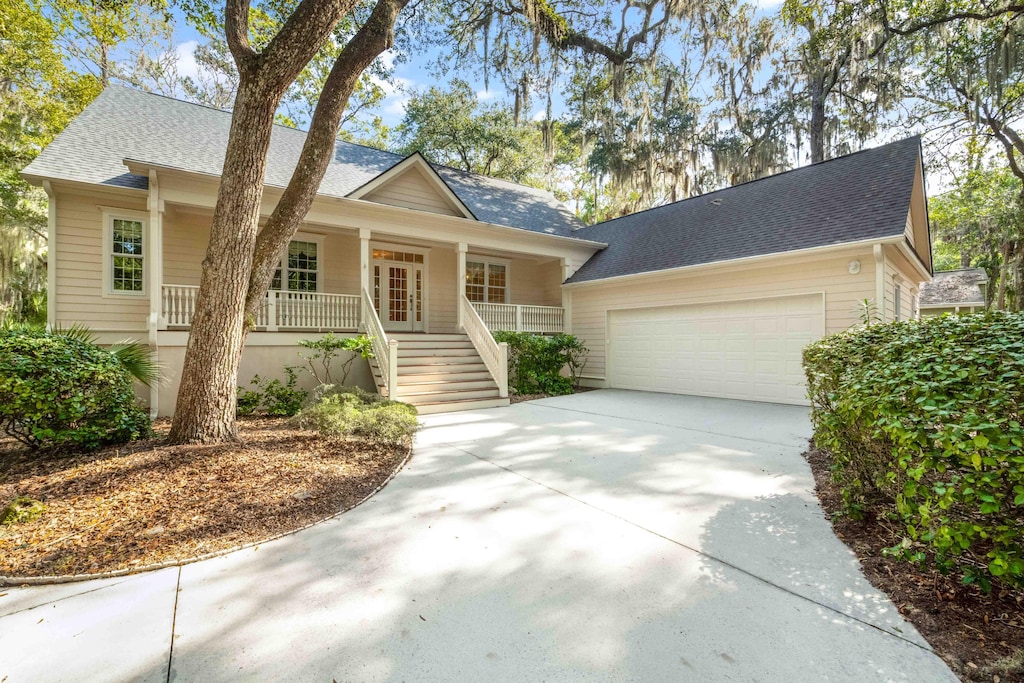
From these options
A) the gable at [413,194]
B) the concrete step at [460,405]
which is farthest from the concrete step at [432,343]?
the gable at [413,194]

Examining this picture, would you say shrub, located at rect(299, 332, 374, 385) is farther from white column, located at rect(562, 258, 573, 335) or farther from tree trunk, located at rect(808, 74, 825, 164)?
tree trunk, located at rect(808, 74, 825, 164)

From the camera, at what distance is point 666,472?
4.43 metres

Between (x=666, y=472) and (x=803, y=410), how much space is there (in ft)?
16.8

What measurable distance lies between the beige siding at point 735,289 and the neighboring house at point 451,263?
0.12ft

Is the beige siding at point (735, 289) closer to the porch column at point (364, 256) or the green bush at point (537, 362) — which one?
the green bush at point (537, 362)

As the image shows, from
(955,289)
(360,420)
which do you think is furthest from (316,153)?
(955,289)

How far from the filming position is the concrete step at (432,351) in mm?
9360

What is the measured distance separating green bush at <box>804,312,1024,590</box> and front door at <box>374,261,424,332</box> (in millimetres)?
10065

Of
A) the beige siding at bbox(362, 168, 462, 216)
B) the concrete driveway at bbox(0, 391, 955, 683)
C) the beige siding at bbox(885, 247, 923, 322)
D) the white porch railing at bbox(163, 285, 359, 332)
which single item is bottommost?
the concrete driveway at bbox(0, 391, 955, 683)

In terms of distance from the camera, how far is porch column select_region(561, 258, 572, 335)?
12852 mm

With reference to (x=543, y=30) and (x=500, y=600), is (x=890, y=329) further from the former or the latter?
(x=543, y=30)

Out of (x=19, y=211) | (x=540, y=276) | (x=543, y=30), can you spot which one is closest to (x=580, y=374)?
(x=540, y=276)

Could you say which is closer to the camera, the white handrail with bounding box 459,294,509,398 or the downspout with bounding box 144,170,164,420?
the downspout with bounding box 144,170,164,420

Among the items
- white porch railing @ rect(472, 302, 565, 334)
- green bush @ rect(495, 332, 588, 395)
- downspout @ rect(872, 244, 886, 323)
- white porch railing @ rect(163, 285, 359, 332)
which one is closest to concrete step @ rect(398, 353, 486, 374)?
green bush @ rect(495, 332, 588, 395)
